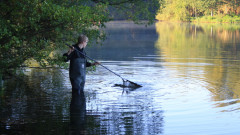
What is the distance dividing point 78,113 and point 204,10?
92.5 meters

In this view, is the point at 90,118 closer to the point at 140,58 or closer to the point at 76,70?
the point at 76,70

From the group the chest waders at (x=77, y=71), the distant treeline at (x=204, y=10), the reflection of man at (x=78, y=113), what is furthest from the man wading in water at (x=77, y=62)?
the distant treeline at (x=204, y=10)

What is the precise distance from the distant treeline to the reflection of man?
8111cm

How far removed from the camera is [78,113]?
9328 millimetres

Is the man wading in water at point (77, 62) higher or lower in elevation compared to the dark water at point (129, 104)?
higher

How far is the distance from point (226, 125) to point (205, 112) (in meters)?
1.24

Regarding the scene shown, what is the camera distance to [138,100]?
11125 millimetres

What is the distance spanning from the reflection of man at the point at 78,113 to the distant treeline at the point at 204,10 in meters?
81.1

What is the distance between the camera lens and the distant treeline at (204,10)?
92750 mm

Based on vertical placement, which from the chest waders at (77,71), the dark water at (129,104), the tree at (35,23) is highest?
the tree at (35,23)

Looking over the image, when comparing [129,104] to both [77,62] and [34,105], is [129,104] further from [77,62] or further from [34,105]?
[34,105]

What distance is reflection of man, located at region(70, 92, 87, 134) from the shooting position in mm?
7910

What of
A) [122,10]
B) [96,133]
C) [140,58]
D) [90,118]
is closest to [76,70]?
[90,118]

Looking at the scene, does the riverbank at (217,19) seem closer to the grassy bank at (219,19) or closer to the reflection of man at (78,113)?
the grassy bank at (219,19)
